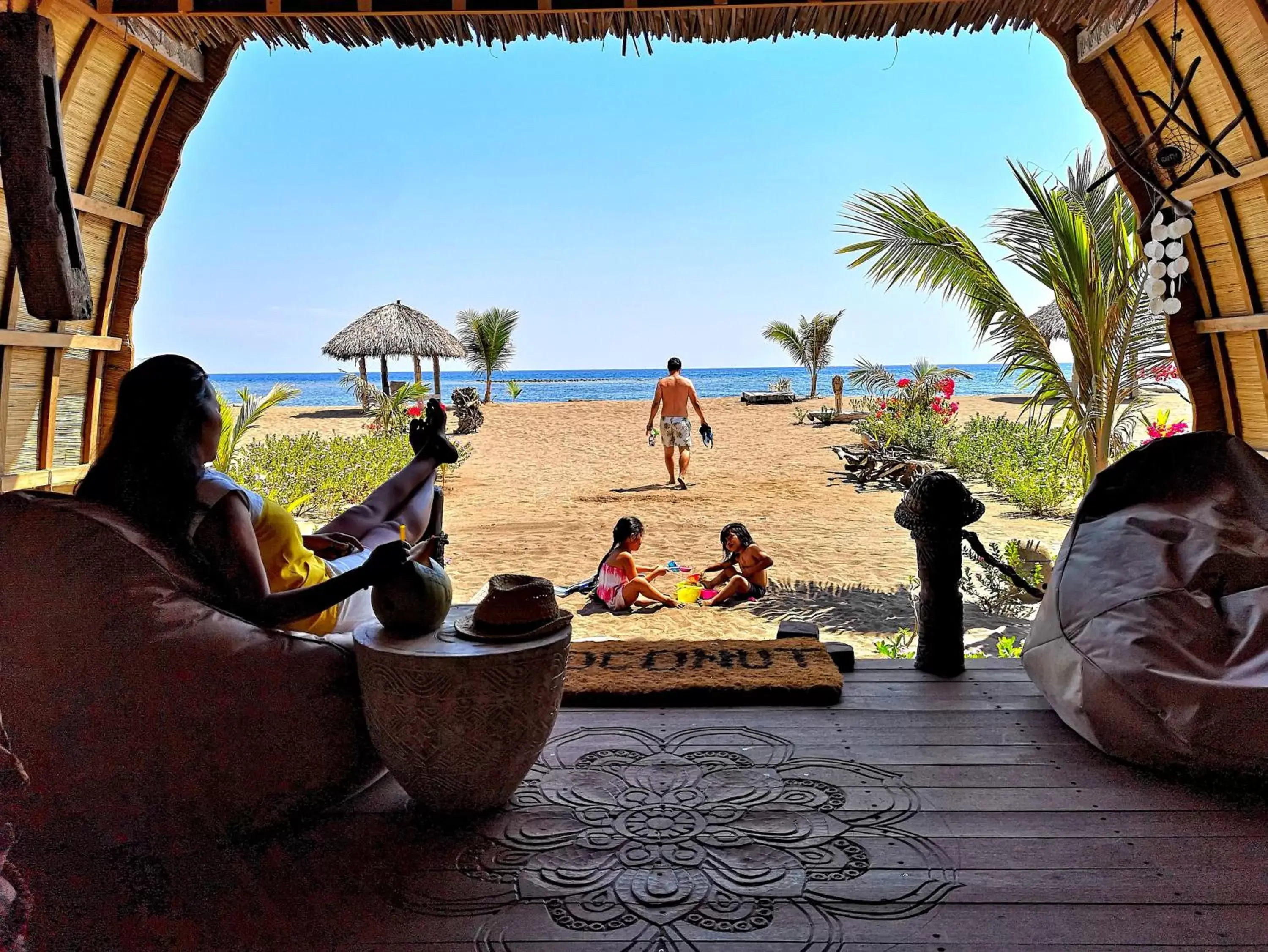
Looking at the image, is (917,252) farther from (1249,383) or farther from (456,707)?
(456,707)

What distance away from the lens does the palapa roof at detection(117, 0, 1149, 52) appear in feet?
9.61

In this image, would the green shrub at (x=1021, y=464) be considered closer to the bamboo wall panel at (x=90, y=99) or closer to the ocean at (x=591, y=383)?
the bamboo wall panel at (x=90, y=99)

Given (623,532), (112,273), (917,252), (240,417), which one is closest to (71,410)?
(112,273)

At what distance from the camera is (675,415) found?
34.5 feet

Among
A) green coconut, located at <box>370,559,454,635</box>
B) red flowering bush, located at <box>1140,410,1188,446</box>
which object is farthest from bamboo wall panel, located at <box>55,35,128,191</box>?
red flowering bush, located at <box>1140,410,1188,446</box>

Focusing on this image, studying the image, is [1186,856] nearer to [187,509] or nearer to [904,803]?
[904,803]

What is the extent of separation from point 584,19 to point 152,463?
7.36 feet

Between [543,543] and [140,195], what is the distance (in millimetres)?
4774

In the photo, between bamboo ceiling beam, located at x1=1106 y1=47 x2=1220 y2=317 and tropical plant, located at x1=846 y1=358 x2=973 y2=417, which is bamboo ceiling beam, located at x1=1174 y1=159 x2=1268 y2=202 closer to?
bamboo ceiling beam, located at x1=1106 y1=47 x2=1220 y2=317

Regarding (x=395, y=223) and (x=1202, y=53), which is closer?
(x=1202, y=53)

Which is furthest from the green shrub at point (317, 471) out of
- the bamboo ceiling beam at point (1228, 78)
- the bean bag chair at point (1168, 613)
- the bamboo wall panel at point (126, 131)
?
the bamboo ceiling beam at point (1228, 78)

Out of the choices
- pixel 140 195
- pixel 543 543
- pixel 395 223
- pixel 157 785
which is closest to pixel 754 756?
pixel 157 785

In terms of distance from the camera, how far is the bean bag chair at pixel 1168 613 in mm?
1971

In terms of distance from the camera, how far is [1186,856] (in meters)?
1.74
